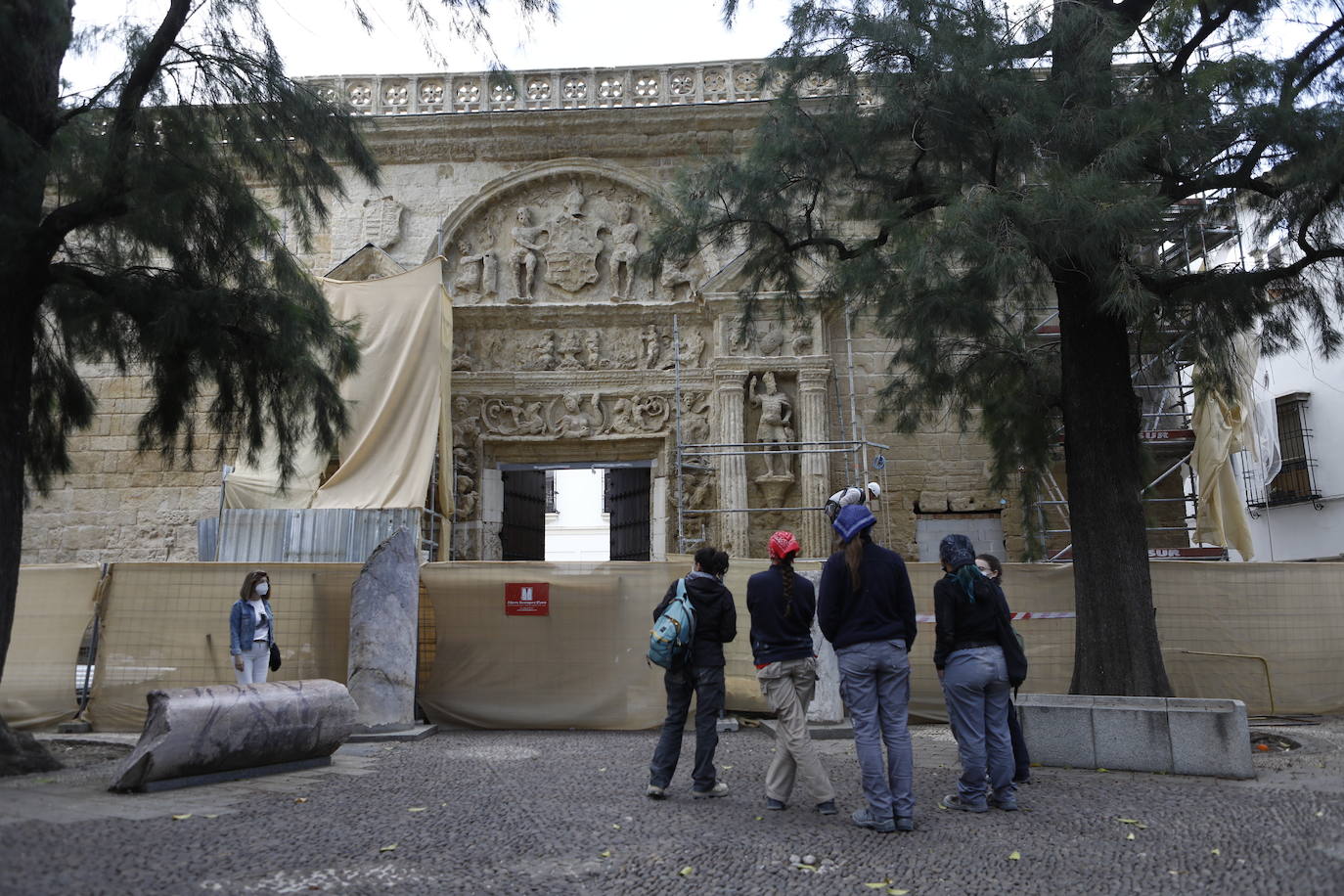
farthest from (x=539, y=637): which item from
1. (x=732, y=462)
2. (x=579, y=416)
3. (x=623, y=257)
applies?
(x=623, y=257)

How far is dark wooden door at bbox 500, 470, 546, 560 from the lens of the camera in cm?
1462

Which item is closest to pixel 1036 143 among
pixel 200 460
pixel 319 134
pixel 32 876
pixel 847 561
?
pixel 847 561

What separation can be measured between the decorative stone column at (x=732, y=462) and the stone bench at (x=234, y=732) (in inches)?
273

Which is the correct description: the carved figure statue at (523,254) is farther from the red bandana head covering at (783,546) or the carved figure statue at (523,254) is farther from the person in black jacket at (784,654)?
the person in black jacket at (784,654)

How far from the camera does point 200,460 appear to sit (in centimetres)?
1409

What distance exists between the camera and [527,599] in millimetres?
9133

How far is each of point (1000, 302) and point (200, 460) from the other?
35.7 ft

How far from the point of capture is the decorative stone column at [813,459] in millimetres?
12969

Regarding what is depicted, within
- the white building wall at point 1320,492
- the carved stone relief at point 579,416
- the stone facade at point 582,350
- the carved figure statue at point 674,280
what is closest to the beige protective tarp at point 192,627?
the stone facade at point 582,350

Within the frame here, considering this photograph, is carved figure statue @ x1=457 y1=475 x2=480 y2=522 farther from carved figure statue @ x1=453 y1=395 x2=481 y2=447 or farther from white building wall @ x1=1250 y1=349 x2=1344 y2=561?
white building wall @ x1=1250 y1=349 x2=1344 y2=561

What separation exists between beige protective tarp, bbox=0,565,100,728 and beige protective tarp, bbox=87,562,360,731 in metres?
0.25

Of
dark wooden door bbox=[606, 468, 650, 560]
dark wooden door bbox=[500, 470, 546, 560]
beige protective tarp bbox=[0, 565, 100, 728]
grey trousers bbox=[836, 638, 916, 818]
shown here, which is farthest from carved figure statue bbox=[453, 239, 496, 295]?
grey trousers bbox=[836, 638, 916, 818]

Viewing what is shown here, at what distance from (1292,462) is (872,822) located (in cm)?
1645

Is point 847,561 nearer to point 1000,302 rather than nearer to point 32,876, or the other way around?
point 32,876
